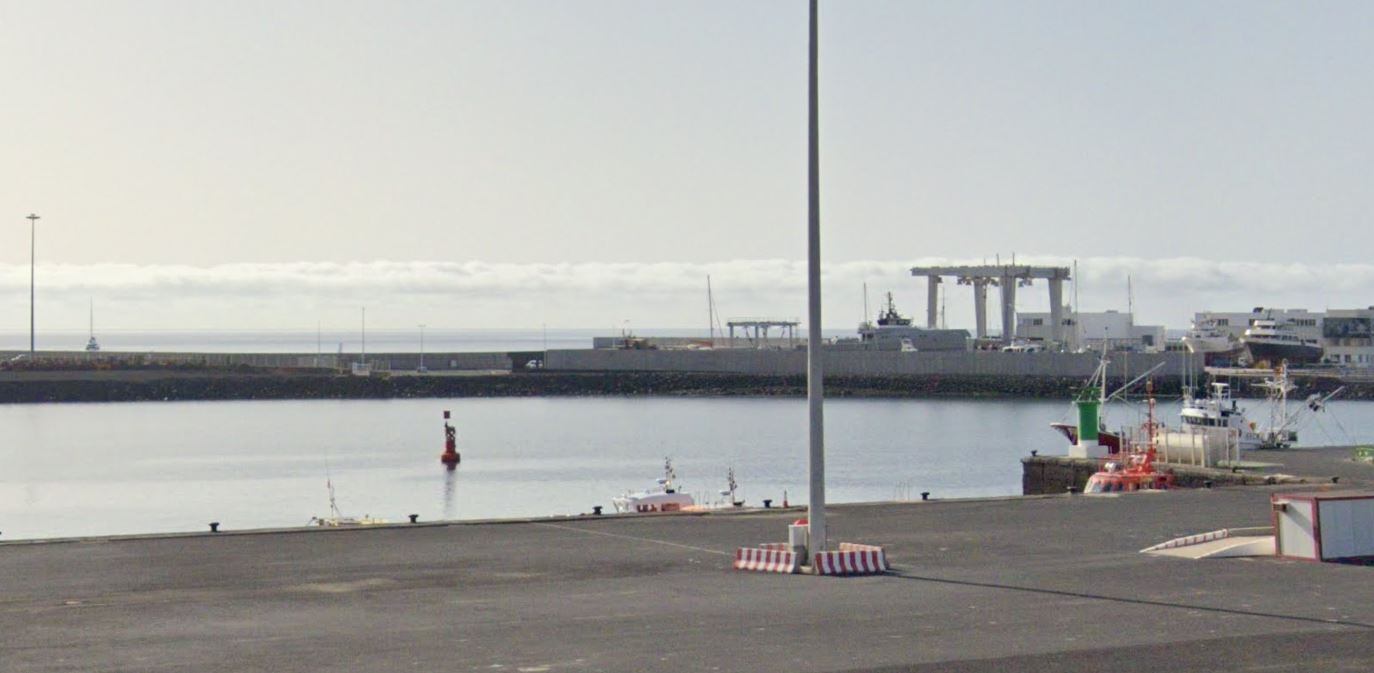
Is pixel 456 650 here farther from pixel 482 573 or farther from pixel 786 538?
pixel 786 538

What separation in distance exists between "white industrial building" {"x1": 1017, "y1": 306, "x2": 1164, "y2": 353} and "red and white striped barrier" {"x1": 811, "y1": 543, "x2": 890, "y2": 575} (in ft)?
434

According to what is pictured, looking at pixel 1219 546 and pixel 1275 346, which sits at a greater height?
pixel 1275 346

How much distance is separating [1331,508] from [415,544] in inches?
577

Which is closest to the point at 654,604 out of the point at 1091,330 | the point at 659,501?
the point at 659,501

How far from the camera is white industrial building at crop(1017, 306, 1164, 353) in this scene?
15662cm

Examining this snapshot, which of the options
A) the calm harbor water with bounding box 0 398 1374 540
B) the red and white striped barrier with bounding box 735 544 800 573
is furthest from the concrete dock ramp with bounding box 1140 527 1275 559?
the calm harbor water with bounding box 0 398 1374 540

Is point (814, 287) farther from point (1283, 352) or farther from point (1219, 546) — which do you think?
point (1283, 352)

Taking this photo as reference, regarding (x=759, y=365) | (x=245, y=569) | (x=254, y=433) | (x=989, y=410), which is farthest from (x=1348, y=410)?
(x=245, y=569)

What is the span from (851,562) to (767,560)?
1.28 m

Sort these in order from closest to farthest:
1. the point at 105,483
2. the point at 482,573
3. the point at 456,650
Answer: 1. the point at 456,650
2. the point at 482,573
3. the point at 105,483

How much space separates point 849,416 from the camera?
12231 cm

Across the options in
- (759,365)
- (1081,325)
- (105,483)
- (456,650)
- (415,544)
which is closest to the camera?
(456,650)

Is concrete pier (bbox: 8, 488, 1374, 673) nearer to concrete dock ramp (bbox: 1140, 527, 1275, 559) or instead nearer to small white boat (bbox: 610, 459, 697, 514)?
concrete dock ramp (bbox: 1140, 527, 1275, 559)

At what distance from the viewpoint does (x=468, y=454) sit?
300 feet
